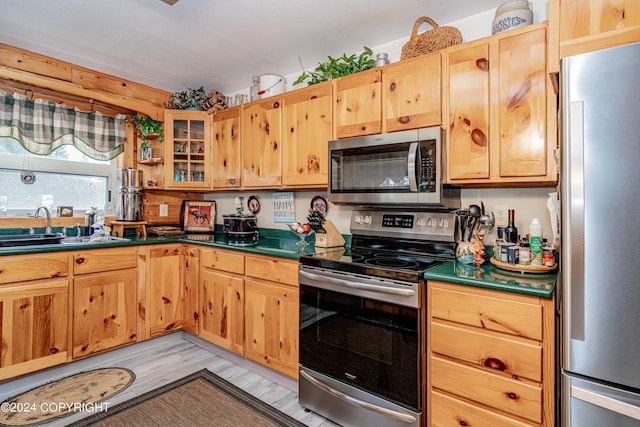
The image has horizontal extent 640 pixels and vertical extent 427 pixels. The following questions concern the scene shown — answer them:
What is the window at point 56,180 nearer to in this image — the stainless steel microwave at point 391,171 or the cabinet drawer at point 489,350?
the stainless steel microwave at point 391,171

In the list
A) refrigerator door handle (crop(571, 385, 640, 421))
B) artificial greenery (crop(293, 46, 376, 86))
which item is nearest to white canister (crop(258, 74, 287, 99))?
artificial greenery (crop(293, 46, 376, 86))

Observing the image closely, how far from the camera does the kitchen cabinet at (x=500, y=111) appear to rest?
158 cm

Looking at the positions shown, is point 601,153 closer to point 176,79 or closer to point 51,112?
point 176,79

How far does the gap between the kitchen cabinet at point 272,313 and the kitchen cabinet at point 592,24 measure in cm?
170

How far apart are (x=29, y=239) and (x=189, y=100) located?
171cm

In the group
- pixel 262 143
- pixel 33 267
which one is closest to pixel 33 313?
pixel 33 267

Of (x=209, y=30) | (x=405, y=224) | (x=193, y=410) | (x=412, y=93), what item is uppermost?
(x=209, y=30)

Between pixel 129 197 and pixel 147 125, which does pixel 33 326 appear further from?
pixel 147 125

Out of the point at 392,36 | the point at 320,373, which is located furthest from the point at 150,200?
the point at 392,36

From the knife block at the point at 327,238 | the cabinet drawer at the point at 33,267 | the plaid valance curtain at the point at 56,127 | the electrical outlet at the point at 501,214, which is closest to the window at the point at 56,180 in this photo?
the plaid valance curtain at the point at 56,127

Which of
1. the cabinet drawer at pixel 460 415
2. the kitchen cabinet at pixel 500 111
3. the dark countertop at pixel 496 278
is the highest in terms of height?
the kitchen cabinet at pixel 500 111

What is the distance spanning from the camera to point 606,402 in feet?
3.43

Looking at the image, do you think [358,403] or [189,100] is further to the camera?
[189,100]

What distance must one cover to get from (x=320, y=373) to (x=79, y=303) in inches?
69.4
